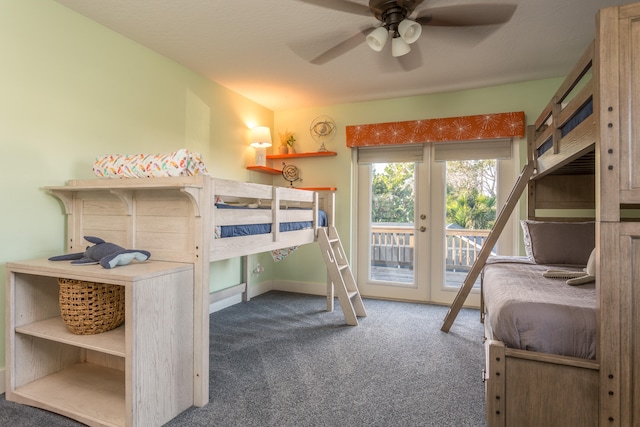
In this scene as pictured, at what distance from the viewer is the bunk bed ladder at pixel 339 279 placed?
306 cm

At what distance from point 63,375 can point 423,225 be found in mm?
3291

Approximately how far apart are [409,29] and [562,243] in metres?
1.95

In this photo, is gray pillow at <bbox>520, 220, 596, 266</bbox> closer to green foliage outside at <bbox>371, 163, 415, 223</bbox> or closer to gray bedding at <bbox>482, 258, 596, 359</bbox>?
gray bedding at <bbox>482, 258, 596, 359</bbox>

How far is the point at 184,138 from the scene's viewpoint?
9.98 ft

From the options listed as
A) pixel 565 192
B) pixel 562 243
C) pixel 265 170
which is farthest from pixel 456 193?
pixel 265 170

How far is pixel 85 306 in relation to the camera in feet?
5.58

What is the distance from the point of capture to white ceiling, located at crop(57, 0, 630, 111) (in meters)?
2.15

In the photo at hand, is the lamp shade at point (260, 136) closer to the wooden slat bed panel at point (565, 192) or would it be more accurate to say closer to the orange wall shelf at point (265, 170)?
the orange wall shelf at point (265, 170)

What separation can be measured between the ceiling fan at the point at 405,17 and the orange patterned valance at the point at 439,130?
1.36 m

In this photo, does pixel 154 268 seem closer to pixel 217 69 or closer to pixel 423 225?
pixel 217 69

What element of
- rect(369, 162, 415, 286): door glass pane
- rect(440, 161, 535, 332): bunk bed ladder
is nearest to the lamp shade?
rect(369, 162, 415, 286): door glass pane

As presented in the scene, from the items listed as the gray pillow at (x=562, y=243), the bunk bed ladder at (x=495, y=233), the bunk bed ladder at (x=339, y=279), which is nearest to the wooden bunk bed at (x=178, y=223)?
the bunk bed ladder at (x=339, y=279)

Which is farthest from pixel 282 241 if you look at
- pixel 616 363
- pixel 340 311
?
pixel 616 363

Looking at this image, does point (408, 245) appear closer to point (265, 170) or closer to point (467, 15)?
point (265, 170)
